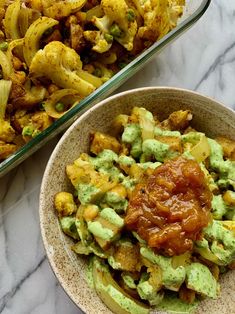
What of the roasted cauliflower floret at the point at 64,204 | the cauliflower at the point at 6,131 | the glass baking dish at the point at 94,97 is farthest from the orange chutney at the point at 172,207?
the cauliflower at the point at 6,131

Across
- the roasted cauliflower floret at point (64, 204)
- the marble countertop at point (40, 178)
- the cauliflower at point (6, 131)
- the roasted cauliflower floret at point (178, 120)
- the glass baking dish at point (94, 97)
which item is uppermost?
the cauliflower at point (6, 131)

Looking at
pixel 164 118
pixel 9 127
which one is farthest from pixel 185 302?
pixel 9 127

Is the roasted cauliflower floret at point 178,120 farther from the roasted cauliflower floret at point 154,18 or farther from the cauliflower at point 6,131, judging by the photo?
the cauliflower at point 6,131

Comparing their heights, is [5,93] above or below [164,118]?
above

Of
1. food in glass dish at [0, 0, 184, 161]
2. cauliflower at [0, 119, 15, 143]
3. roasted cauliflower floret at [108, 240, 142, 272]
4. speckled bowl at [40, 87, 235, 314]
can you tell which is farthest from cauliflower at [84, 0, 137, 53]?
roasted cauliflower floret at [108, 240, 142, 272]

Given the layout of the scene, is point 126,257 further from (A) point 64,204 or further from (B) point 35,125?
(B) point 35,125

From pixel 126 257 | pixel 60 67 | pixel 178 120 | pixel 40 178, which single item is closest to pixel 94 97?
pixel 60 67

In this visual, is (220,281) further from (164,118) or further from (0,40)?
(0,40)
